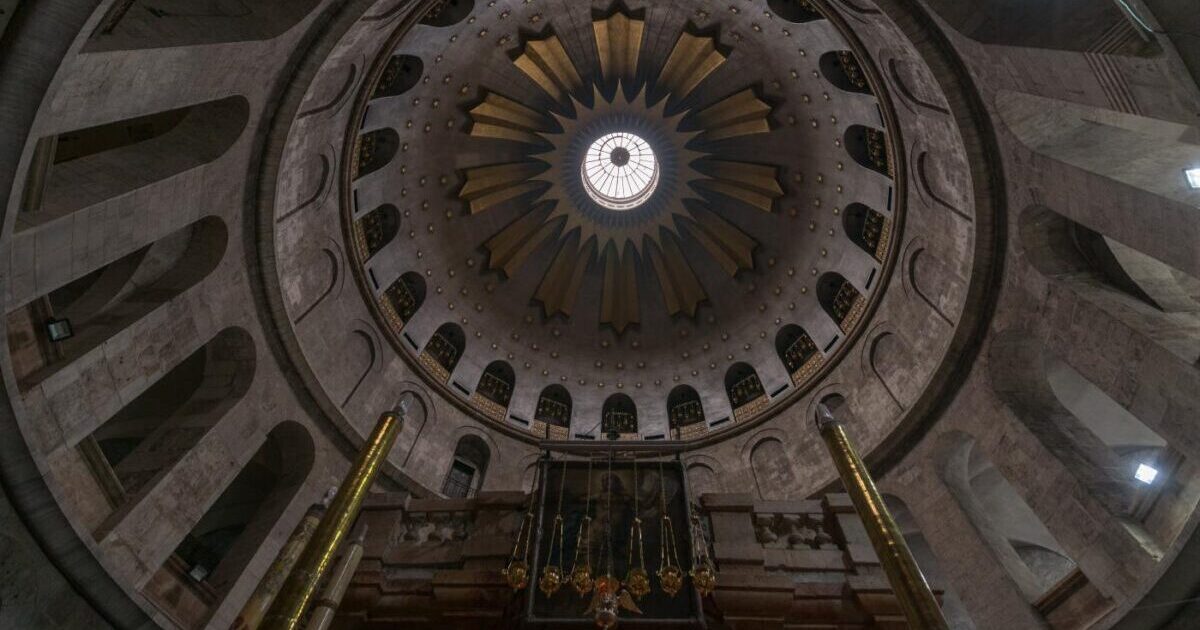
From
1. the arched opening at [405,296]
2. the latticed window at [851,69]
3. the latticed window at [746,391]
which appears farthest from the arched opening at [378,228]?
the latticed window at [851,69]

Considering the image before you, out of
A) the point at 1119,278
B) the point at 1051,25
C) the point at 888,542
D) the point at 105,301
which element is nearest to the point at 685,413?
the point at 1119,278

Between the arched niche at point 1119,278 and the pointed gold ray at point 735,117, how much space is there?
30.7 feet

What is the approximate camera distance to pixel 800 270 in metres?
18.5

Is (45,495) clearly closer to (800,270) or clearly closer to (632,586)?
(632,586)

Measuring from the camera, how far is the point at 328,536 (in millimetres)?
4734

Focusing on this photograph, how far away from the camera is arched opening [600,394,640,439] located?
62.5 feet

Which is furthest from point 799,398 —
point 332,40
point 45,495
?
point 45,495

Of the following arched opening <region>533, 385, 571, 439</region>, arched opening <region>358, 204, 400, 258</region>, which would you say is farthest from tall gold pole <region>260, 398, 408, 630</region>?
arched opening <region>533, 385, 571, 439</region>

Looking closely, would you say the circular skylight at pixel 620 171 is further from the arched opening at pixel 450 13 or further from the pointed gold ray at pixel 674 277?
the arched opening at pixel 450 13

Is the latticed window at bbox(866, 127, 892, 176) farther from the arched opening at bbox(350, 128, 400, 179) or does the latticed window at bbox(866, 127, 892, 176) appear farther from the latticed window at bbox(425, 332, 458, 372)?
the latticed window at bbox(425, 332, 458, 372)

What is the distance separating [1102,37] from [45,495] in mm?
13182

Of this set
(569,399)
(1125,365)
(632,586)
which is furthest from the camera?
(569,399)

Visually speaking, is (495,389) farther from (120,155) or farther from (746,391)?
(120,155)

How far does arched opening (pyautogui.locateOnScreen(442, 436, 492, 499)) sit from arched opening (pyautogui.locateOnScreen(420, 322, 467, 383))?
6.70 ft
